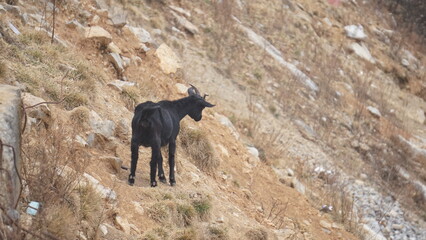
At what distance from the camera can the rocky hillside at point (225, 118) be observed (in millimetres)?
5902

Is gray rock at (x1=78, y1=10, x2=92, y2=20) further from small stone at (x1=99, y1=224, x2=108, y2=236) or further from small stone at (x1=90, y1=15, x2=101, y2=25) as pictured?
small stone at (x1=99, y1=224, x2=108, y2=236)

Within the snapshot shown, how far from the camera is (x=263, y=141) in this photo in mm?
12797

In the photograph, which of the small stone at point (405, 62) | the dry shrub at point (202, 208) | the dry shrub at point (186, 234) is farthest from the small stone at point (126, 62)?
the small stone at point (405, 62)

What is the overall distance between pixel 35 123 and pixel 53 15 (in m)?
4.44

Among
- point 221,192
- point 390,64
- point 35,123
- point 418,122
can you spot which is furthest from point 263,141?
point 390,64

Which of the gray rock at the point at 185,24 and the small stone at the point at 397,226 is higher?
the gray rock at the point at 185,24

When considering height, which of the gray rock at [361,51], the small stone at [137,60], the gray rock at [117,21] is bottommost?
the gray rock at [361,51]

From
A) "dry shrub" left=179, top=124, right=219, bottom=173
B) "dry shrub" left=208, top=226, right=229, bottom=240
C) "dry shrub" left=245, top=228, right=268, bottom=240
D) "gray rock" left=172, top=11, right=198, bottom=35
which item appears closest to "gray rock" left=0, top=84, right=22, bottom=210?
"dry shrub" left=208, top=226, right=229, bottom=240

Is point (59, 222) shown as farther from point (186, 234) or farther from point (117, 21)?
point (117, 21)

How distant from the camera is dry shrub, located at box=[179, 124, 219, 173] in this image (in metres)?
9.44

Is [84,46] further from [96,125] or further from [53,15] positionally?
[96,125]

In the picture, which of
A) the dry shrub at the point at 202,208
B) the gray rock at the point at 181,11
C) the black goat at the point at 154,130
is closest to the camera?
the black goat at the point at 154,130

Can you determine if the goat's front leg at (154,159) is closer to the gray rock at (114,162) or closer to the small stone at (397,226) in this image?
the gray rock at (114,162)

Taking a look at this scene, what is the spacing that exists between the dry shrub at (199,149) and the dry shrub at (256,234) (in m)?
2.64
